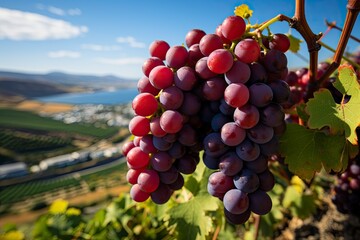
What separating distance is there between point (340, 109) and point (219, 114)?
1.36ft

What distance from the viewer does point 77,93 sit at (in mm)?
179625

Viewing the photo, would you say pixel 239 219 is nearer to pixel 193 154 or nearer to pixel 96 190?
pixel 193 154

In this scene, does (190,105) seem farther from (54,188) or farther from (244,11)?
(54,188)

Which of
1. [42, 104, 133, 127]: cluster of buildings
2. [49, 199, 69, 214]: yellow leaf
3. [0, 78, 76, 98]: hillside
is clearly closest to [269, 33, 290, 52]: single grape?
[49, 199, 69, 214]: yellow leaf

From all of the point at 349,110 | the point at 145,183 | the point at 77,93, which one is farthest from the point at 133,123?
the point at 77,93

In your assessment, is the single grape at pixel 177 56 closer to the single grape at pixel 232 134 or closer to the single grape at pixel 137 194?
the single grape at pixel 232 134

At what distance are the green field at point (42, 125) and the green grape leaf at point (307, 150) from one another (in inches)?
2856

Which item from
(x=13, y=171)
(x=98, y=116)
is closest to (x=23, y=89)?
(x=98, y=116)

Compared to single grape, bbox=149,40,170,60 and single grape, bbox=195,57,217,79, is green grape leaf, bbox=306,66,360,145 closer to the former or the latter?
single grape, bbox=195,57,217,79

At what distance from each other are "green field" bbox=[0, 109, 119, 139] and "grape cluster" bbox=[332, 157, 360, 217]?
A: 2839 inches

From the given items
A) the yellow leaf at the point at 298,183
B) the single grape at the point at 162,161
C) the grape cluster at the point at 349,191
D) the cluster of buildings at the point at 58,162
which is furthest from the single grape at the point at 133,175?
the cluster of buildings at the point at 58,162

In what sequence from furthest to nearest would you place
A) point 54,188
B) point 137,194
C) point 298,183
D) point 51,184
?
1. point 51,184
2. point 54,188
3. point 298,183
4. point 137,194

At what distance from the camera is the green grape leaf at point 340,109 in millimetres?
972

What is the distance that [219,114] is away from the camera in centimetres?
99
